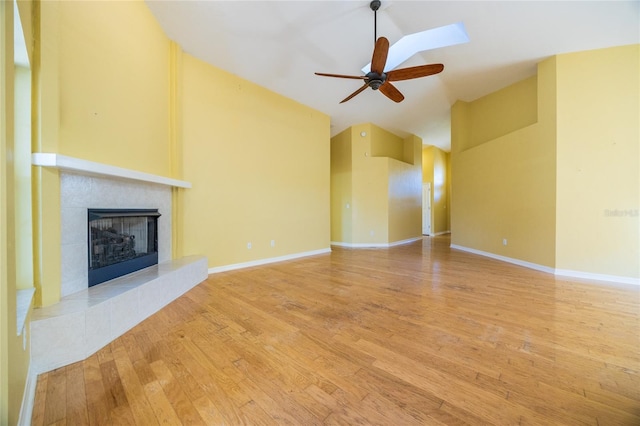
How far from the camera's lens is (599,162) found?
3262 millimetres

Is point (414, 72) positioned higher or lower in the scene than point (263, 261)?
higher

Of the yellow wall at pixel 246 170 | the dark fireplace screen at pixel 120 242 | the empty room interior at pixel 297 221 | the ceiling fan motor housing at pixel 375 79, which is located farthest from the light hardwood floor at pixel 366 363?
the ceiling fan motor housing at pixel 375 79

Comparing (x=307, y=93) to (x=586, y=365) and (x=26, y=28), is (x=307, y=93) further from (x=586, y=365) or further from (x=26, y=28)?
(x=586, y=365)

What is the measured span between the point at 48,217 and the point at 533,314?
13.2 ft

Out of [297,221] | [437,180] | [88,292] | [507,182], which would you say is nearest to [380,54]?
[297,221]

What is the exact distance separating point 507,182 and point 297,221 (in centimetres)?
424

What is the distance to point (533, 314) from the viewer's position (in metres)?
2.13

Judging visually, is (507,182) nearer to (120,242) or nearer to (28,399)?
(120,242)

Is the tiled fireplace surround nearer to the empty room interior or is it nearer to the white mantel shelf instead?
the empty room interior

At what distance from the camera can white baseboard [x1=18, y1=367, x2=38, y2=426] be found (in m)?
1.00

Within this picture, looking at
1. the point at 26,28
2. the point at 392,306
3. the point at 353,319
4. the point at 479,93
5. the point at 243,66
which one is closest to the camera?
the point at 26,28

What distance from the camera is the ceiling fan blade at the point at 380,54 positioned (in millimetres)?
2455

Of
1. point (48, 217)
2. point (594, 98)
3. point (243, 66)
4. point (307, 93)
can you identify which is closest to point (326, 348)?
point (48, 217)

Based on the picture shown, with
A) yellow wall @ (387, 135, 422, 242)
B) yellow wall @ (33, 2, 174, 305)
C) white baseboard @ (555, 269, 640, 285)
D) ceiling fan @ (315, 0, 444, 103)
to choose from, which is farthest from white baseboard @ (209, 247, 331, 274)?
white baseboard @ (555, 269, 640, 285)
